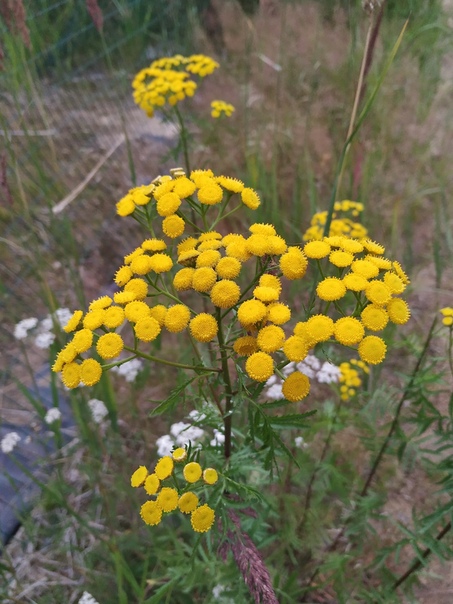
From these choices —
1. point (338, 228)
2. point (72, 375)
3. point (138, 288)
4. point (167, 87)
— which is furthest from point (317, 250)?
point (167, 87)

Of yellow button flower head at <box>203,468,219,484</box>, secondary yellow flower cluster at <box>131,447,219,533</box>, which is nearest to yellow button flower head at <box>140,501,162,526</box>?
secondary yellow flower cluster at <box>131,447,219,533</box>

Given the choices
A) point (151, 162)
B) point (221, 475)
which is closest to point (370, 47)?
point (221, 475)

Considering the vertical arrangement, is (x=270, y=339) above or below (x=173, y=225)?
below

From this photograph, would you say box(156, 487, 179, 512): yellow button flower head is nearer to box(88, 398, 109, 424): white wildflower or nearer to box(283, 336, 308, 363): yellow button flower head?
box(283, 336, 308, 363): yellow button flower head

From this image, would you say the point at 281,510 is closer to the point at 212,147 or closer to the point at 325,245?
the point at 325,245

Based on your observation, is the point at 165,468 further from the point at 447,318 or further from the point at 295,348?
the point at 447,318

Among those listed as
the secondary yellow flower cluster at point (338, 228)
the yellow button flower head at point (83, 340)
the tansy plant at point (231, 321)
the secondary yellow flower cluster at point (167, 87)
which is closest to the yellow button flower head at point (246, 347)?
the tansy plant at point (231, 321)

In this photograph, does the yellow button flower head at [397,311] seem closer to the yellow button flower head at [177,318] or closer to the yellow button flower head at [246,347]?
the yellow button flower head at [246,347]
